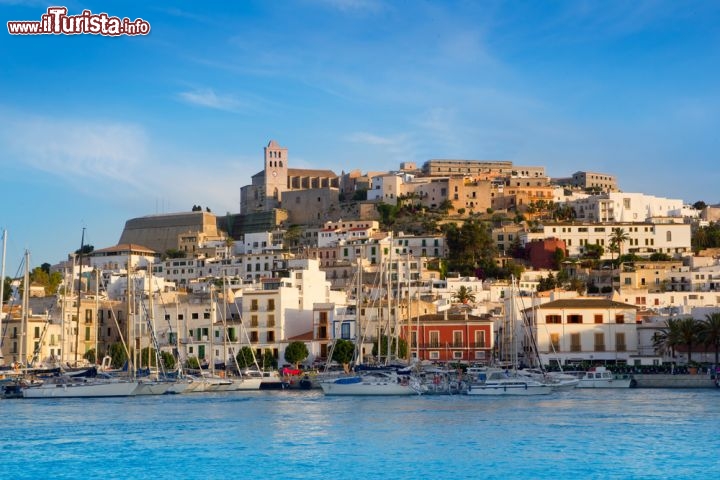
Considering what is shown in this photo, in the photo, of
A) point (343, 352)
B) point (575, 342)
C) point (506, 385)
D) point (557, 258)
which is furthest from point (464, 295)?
point (506, 385)

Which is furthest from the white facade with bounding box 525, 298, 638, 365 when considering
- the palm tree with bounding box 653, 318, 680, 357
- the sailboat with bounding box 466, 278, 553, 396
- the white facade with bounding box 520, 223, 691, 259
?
the white facade with bounding box 520, 223, 691, 259

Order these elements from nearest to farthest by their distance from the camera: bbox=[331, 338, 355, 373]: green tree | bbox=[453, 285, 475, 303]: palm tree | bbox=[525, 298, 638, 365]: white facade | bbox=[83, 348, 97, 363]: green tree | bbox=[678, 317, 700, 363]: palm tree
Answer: bbox=[678, 317, 700, 363]: palm tree < bbox=[331, 338, 355, 373]: green tree < bbox=[525, 298, 638, 365]: white facade < bbox=[83, 348, 97, 363]: green tree < bbox=[453, 285, 475, 303]: palm tree

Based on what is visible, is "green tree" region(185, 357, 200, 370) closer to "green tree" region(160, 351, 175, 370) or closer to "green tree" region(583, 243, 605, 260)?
"green tree" region(160, 351, 175, 370)

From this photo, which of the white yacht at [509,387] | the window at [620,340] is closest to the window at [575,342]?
the window at [620,340]

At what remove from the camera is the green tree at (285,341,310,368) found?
261 ft

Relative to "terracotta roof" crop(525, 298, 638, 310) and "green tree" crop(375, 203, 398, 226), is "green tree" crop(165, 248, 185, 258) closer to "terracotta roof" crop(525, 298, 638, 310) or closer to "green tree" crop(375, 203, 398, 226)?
"green tree" crop(375, 203, 398, 226)

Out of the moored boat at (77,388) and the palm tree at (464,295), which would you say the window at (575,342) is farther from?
the moored boat at (77,388)

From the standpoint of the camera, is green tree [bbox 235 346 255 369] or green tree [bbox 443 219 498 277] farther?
green tree [bbox 443 219 498 277]

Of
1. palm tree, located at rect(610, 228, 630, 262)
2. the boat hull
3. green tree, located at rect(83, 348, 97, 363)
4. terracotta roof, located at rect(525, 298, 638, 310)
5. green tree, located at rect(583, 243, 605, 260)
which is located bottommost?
the boat hull

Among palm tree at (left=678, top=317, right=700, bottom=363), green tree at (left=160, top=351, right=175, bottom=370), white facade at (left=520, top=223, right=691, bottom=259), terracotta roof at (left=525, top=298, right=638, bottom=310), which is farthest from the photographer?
white facade at (left=520, top=223, right=691, bottom=259)

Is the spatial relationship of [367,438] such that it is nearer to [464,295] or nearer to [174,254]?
[464,295]

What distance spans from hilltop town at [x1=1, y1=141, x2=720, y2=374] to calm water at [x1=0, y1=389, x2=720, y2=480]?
1119 centimetres

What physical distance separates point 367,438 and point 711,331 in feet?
121

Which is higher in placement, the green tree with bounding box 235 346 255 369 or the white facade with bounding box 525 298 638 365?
the white facade with bounding box 525 298 638 365
